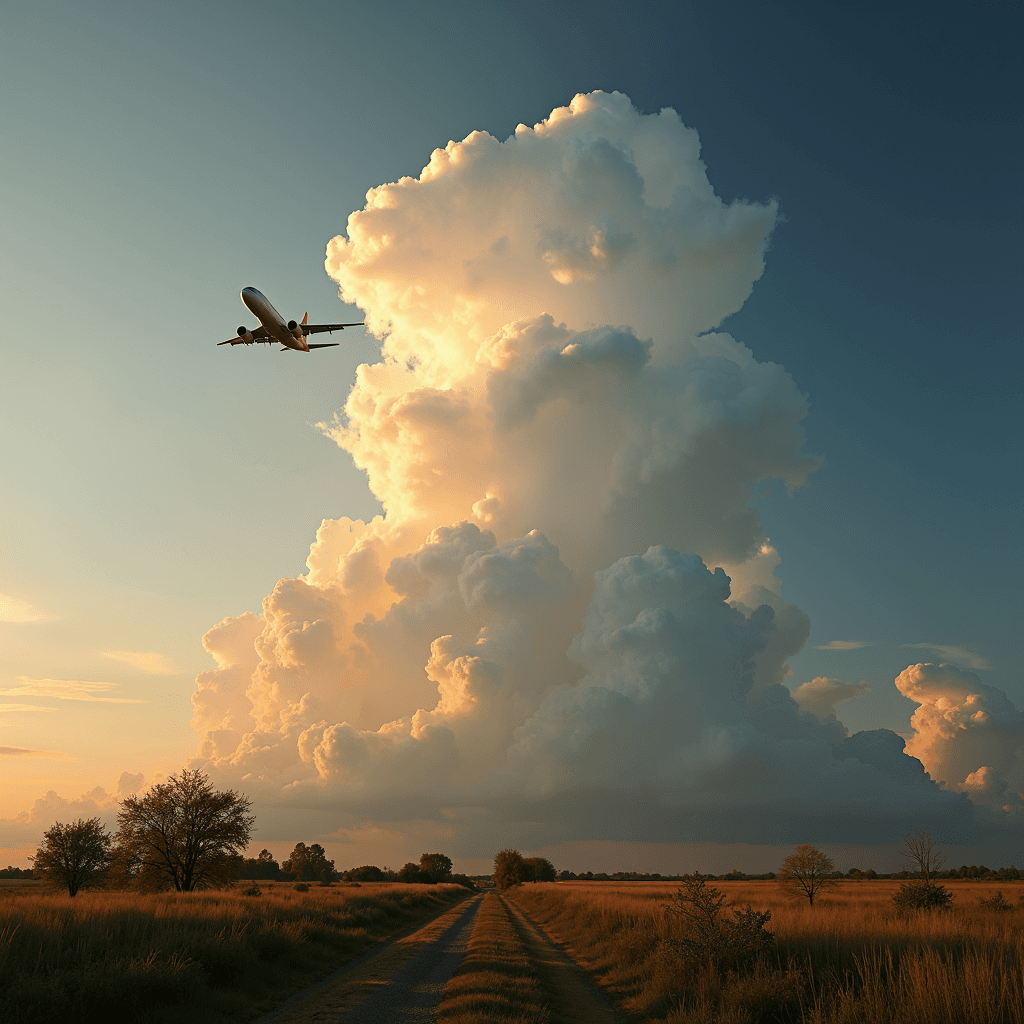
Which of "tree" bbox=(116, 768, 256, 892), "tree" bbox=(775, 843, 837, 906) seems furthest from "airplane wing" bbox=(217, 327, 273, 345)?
"tree" bbox=(775, 843, 837, 906)

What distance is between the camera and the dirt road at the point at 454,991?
15.6m

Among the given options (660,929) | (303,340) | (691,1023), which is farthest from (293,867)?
(691,1023)

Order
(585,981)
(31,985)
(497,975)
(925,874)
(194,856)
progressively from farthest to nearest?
(194,856) → (925,874) → (585,981) → (497,975) → (31,985)

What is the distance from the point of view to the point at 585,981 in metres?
23.2

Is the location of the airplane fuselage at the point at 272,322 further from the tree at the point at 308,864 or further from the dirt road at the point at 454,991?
the tree at the point at 308,864

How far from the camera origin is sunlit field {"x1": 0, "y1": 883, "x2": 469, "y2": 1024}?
13922 millimetres

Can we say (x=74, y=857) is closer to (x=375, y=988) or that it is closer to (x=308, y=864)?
(x=375, y=988)

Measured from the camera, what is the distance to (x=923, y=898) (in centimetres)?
3797

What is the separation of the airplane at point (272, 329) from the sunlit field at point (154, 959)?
35441mm

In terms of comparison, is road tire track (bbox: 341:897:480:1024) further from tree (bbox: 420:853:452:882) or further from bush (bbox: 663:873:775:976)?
tree (bbox: 420:853:452:882)

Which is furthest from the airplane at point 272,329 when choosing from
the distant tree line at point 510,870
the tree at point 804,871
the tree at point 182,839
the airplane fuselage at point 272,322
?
the distant tree line at point 510,870

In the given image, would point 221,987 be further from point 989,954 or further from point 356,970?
point 989,954

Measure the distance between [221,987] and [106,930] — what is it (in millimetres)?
3772

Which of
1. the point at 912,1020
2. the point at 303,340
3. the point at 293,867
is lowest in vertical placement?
the point at 293,867
